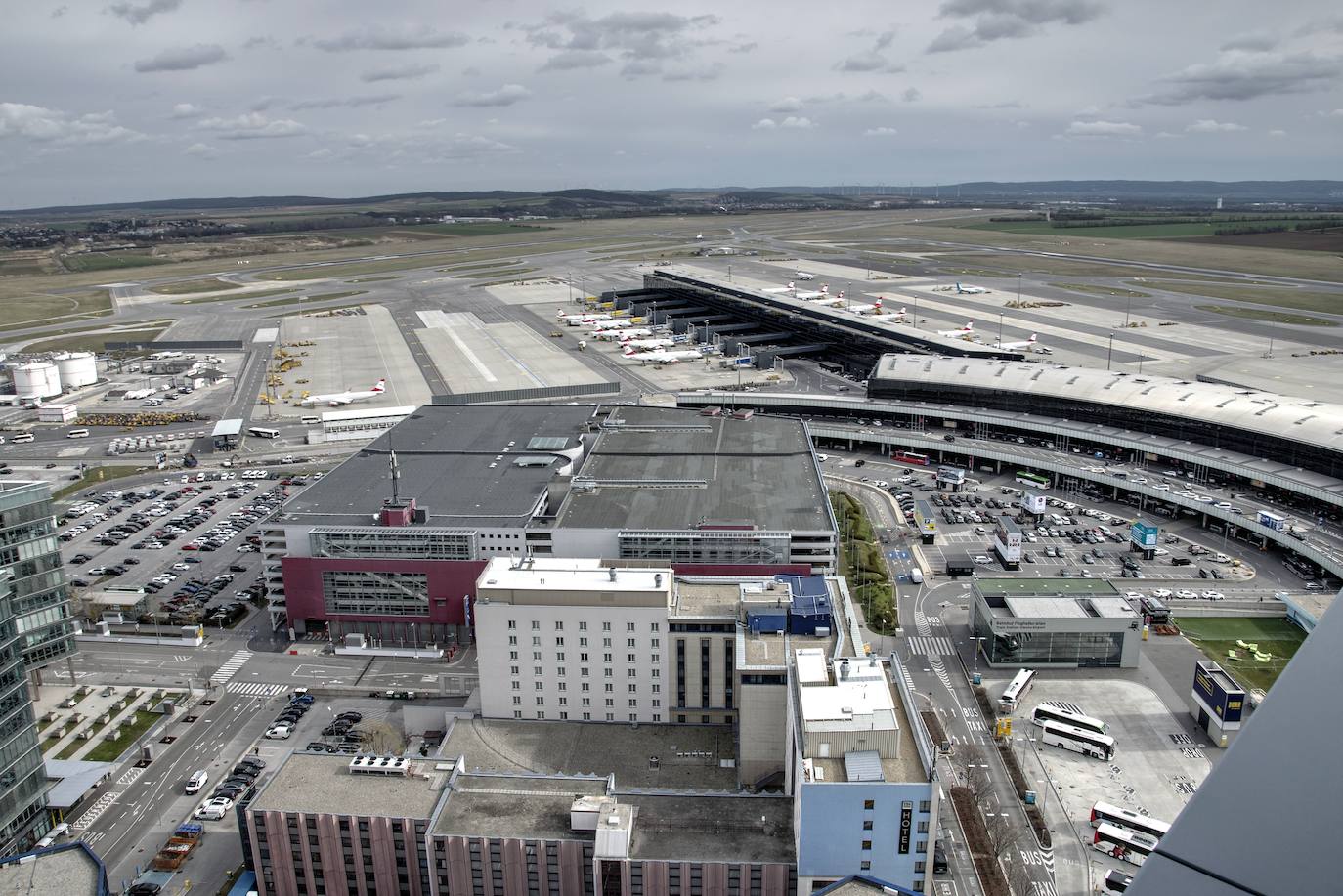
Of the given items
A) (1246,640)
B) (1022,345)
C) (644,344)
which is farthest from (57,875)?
(1022,345)

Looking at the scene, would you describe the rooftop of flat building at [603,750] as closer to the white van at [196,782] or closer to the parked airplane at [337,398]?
the white van at [196,782]

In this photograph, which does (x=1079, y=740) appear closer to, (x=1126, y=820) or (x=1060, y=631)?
(x=1126, y=820)

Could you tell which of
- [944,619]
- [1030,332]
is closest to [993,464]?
[944,619]

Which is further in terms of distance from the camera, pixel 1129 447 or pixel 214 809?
pixel 1129 447

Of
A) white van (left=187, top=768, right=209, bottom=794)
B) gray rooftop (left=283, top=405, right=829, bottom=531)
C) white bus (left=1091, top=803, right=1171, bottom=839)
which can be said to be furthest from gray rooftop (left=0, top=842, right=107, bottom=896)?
white bus (left=1091, top=803, right=1171, bottom=839)

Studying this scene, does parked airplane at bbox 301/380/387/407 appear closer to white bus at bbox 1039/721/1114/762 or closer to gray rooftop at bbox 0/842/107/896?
gray rooftop at bbox 0/842/107/896

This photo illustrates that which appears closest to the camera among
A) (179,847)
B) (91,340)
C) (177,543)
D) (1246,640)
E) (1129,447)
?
(179,847)
